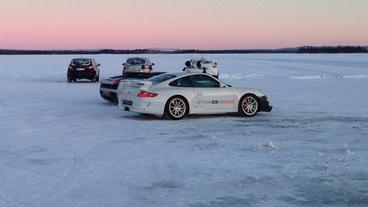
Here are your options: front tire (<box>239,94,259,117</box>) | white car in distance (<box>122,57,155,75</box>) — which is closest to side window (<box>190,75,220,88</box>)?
front tire (<box>239,94,259,117</box>)

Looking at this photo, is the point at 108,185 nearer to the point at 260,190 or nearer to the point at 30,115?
the point at 260,190

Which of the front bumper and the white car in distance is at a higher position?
the white car in distance

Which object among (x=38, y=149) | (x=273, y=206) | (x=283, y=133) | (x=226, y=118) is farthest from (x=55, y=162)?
(x=226, y=118)

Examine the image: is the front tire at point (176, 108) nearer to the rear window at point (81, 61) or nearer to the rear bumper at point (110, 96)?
the rear bumper at point (110, 96)

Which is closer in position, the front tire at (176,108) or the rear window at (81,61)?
the front tire at (176,108)

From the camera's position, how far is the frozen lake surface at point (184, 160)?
6.70 m

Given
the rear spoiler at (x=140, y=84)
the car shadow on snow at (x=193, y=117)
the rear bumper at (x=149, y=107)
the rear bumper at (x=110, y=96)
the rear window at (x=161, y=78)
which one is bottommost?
the car shadow on snow at (x=193, y=117)

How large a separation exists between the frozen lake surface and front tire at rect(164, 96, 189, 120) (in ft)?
1.31

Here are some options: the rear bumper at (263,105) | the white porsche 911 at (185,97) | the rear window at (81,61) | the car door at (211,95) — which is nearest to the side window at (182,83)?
the white porsche 911 at (185,97)

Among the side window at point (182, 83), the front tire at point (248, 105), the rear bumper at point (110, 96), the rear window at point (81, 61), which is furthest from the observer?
the rear window at point (81, 61)

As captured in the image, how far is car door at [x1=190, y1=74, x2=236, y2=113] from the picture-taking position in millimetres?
15281

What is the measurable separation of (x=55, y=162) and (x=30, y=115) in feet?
24.0

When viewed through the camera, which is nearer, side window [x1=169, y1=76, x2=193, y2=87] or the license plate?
the license plate

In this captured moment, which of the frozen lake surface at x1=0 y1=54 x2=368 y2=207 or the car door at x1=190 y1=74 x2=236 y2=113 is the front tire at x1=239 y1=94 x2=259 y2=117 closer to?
the car door at x1=190 y1=74 x2=236 y2=113
